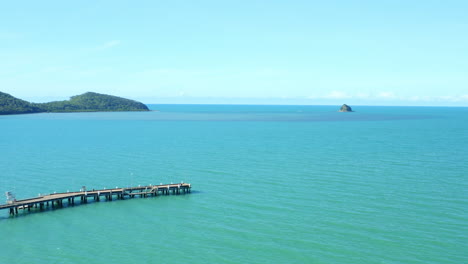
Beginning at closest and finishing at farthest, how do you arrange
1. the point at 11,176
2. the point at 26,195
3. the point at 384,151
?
1. the point at 26,195
2. the point at 11,176
3. the point at 384,151

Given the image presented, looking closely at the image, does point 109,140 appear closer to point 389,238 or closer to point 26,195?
point 26,195

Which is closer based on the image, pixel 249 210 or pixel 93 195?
pixel 249 210

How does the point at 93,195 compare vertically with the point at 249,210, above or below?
above

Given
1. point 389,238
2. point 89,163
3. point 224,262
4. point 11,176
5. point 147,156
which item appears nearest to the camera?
point 224,262

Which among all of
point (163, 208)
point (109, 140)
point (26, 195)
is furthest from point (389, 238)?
point (109, 140)

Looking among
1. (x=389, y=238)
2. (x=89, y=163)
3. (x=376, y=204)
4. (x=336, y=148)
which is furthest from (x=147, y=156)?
(x=389, y=238)

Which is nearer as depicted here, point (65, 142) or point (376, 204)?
point (376, 204)

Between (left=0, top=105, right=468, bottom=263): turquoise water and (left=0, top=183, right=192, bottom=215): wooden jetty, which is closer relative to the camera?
(left=0, top=105, right=468, bottom=263): turquoise water

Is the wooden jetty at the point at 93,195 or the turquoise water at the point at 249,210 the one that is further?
the wooden jetty at the point at 93,195
